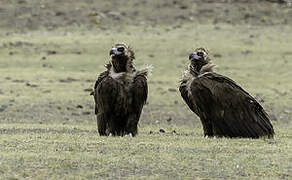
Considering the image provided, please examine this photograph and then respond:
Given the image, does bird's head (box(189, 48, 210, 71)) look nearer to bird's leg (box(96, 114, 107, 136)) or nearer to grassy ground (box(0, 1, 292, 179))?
grassy ground (box(0, 1, 292, 179))

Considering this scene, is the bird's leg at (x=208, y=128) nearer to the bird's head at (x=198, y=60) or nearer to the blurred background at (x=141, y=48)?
the bird's head at (x=198, y=60)

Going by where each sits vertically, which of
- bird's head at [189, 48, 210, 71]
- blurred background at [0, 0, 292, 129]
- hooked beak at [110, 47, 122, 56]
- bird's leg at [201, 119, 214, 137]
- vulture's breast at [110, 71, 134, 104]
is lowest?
blurred background at [0, 0, 292, 129]

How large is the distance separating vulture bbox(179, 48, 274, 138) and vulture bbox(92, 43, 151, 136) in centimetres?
75

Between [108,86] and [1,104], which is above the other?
[108,86]

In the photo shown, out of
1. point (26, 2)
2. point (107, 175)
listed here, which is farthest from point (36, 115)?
point (26, 2)

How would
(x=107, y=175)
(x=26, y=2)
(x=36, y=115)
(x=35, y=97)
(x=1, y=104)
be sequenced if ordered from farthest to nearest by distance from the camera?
(x=26, y=2)
(x=35, y=97)
(x=1, y=104)
(x=36, y=115)
(x=107, y=175)

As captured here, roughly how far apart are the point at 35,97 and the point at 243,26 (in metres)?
16.4

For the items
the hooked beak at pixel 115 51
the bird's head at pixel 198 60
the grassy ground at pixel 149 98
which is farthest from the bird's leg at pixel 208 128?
the hooked beak at pixel 115 51

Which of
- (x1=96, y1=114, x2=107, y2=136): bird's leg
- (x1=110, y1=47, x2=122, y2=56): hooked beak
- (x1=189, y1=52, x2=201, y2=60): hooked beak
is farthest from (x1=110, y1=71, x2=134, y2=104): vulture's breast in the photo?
(x1=189, y1=52, x2=201, y2=60): hooked beak

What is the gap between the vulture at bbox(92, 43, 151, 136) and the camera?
11836 mm

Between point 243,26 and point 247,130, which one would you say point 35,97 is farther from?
point 243,26

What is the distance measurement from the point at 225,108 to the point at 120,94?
60.2 inches

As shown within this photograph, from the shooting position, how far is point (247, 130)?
11.9m

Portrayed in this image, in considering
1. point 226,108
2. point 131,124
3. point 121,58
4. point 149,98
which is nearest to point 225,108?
point 226,108
